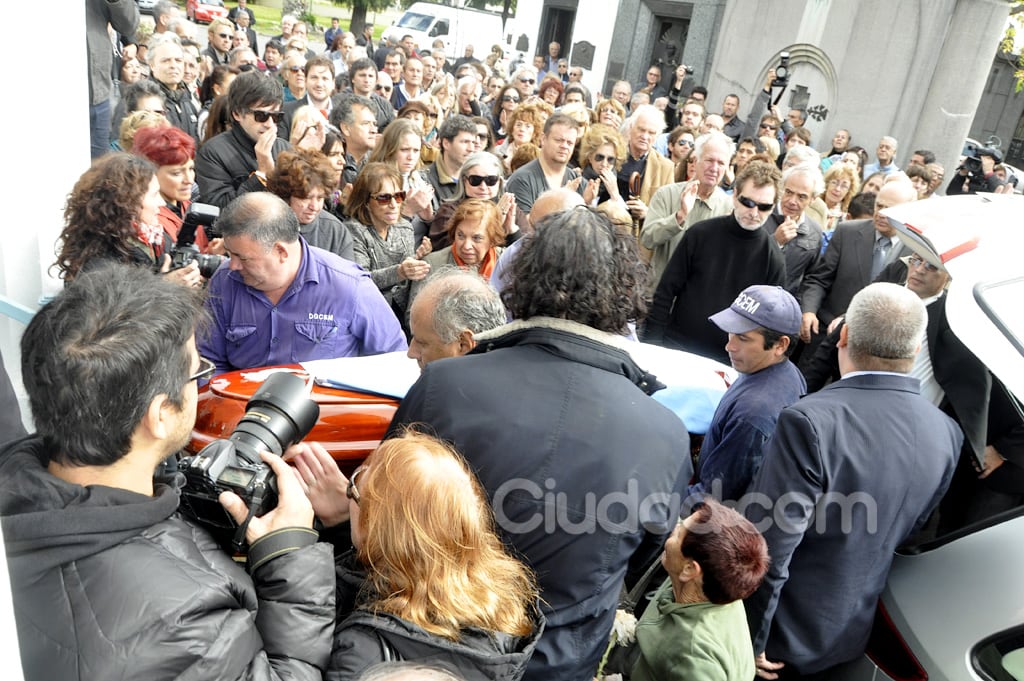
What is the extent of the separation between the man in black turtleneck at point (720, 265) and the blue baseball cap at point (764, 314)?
4.23 feet

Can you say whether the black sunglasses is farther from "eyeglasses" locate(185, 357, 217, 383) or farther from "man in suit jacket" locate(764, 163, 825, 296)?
"eyeglasses" locate(185, 357, 217, 383)

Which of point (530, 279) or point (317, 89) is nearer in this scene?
point (530, 279)

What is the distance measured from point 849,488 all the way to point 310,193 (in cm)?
279

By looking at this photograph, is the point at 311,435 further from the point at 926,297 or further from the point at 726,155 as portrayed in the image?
the point at 726,155

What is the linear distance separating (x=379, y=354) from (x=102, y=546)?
1.80 m

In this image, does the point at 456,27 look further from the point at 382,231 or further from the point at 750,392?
the point at 750,392

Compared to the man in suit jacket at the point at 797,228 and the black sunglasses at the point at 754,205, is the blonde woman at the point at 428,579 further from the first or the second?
the man in suit jacket at the point at 797,228

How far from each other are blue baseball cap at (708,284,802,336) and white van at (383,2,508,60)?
2057 cm

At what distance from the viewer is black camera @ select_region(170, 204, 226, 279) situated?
Result: 3.11 meters

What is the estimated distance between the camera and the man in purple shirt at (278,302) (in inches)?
114

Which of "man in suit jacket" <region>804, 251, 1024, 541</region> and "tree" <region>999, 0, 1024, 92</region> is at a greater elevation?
"tree" <region>999, 0, 1024, 92</region>

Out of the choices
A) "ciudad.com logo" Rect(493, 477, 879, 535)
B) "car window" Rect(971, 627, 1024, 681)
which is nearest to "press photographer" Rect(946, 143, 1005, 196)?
"car window" Rect(971, 627, 1024, 681)

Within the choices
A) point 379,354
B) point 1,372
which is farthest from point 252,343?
point 1,372

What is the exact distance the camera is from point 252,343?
300cm
